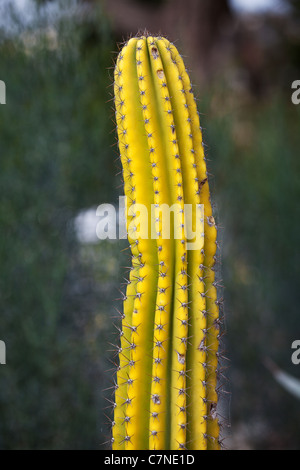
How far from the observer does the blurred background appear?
9.55ft

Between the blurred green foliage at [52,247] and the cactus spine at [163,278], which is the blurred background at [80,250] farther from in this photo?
the cactus spine at [163,278]

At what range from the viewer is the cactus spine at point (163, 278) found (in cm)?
122

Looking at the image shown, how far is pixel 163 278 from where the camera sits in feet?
4.02

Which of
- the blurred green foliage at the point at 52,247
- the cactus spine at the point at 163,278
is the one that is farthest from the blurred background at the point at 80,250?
the cactus spine at the point at 163,278

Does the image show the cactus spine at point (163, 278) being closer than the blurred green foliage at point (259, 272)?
Yes

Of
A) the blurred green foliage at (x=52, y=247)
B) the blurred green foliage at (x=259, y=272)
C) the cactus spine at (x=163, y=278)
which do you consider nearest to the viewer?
the cactus spine at (x=163, y=278)

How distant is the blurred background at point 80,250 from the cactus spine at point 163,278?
1.06 metres

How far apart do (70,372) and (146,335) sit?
1.97 metres

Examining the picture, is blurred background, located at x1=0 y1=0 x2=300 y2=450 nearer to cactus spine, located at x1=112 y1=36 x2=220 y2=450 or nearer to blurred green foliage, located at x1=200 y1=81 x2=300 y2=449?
blurred green foliage, located at x1=200 y1=81 x2=300 y2=449

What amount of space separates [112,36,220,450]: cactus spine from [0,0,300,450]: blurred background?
106cm

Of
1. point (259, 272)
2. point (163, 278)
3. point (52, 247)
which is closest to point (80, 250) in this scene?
point (52, 247)

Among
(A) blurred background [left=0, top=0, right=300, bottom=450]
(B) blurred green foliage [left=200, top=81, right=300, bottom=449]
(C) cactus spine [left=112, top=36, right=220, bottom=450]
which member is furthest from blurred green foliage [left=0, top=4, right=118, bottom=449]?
(C) cactus spine [left=112, top=36, right=220, bottom=450]
